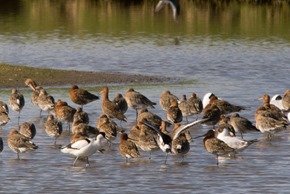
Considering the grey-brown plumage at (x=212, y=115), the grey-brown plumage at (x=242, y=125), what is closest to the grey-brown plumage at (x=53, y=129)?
the grey-brown plumage at (x=212, y=115)

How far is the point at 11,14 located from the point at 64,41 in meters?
11.4

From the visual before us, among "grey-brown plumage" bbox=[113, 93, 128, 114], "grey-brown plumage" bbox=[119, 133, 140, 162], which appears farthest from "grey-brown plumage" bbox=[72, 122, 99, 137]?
"grey-brown plumage" bbox=[113, 93, 128, 114]

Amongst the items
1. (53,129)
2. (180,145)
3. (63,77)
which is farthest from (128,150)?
(63,77)

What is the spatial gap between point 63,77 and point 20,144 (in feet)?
37.2

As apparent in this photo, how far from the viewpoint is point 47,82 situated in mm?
27516

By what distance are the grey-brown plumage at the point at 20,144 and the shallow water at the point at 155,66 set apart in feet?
0.79

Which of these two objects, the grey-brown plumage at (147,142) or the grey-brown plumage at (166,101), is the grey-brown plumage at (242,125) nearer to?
the grey-brown plumage at (147,142)

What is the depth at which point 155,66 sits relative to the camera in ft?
107

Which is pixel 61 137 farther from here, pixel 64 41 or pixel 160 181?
pixel 64 41

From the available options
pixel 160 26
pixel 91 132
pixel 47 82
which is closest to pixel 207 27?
pixel 160 26

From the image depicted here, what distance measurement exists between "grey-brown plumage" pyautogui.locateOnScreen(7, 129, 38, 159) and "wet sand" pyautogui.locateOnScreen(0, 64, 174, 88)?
9.48 meters

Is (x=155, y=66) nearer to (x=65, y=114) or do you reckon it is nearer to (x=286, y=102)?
(x=286, y=102)

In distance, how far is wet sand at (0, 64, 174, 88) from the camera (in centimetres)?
2739

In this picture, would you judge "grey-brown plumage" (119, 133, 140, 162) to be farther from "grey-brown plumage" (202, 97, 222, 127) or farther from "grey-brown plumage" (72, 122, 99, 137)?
"grey-brown plumage" (202, 97, 222, 127)
